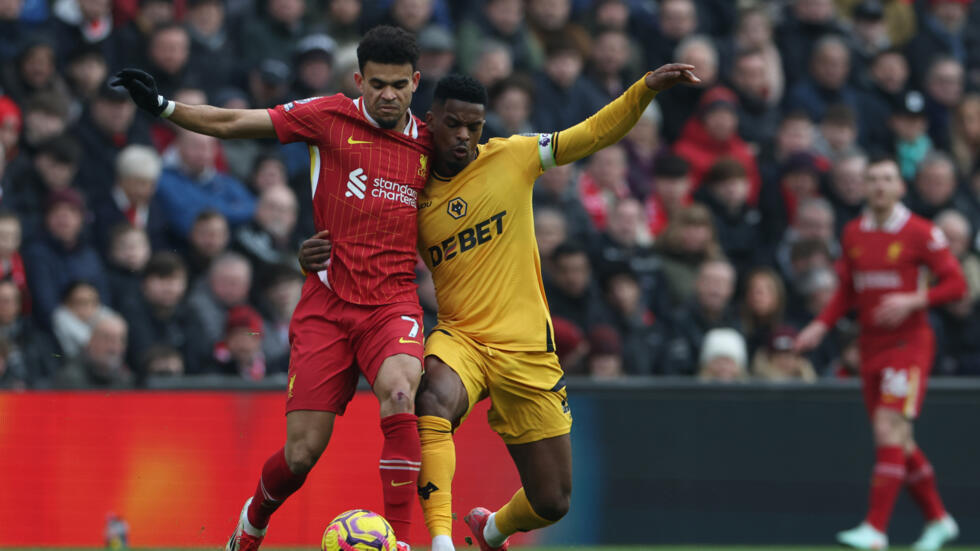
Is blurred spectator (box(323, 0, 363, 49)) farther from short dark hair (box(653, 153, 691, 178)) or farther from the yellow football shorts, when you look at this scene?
the yellow football shorts

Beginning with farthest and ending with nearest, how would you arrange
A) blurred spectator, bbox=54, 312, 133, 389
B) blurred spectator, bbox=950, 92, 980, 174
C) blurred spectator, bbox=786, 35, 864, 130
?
blurred spectator, bbox=786, 35, 864, 130 < blurred spectator, bbox=950, 92, 980, 174 < blurred spectator, bbox=54, 312, 133, 389

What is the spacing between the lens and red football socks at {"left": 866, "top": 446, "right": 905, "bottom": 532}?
434 inches

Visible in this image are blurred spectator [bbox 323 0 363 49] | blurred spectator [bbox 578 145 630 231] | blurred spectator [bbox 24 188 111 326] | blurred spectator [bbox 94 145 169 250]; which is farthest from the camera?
blurred spectator [bbox 323 0 363 49]

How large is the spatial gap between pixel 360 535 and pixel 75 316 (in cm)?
464

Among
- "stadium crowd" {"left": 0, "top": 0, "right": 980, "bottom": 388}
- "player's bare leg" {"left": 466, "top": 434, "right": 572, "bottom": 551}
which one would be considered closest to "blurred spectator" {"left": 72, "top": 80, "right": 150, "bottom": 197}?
"stadium crowd" {"left": 0, "top": 0, "right": 980, "bottom": 388}

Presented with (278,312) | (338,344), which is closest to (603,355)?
(278,312)

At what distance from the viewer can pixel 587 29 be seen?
595 inches

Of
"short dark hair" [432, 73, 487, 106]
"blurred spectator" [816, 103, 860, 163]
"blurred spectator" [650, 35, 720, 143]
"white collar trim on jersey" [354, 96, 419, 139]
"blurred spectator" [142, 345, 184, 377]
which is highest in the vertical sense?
"blurred spectator" [650, 35, 720, 143]

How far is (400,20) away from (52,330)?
4.46 m

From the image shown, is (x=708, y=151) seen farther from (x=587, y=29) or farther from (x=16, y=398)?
(x=16, y=398)

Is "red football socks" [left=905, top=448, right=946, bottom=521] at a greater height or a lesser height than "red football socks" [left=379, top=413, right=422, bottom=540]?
lesser

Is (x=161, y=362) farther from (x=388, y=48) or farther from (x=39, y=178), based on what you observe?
(x=388, y=48)

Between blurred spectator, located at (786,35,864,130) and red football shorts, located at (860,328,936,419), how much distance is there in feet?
14.5

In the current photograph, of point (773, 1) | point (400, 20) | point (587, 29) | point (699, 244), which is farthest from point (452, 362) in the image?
point (773, 1)
